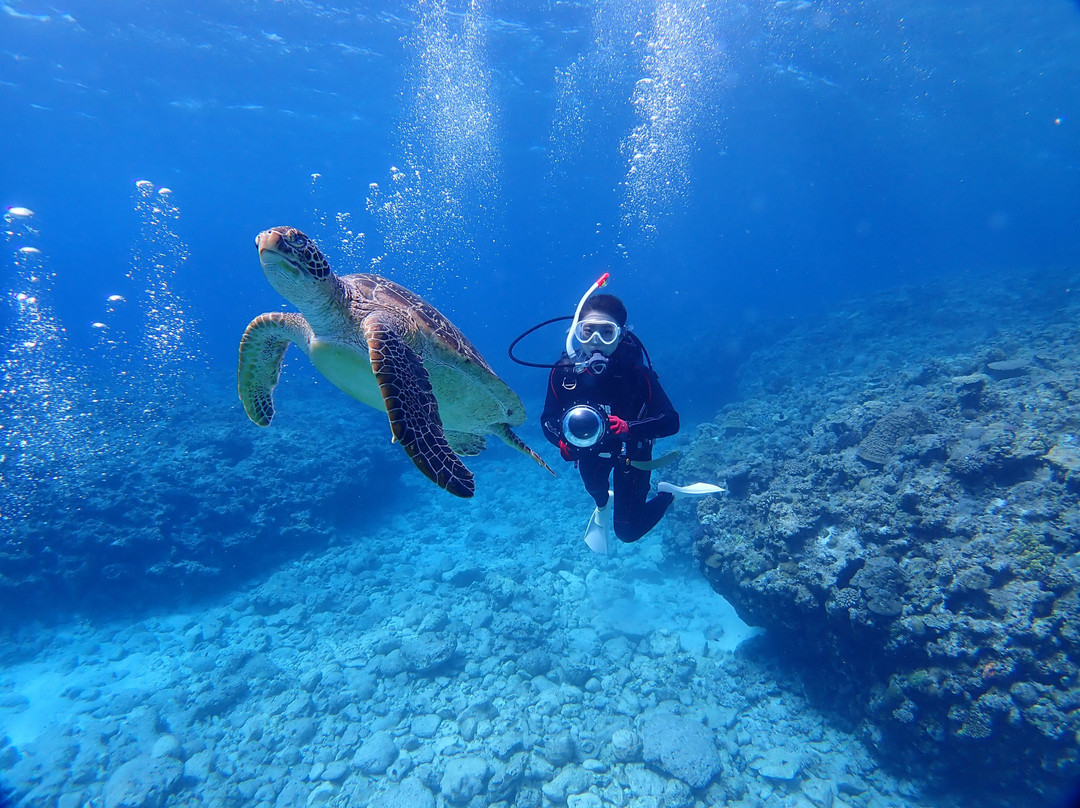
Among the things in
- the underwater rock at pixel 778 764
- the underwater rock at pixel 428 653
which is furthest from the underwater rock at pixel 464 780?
the underwater rock at pixel 778 764

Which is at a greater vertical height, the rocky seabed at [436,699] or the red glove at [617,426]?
the red glove at [617,426]

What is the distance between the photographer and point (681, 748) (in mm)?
5387

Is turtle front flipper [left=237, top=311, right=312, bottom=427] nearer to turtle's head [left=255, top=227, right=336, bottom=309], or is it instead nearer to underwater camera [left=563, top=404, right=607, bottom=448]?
turtle's head [left=255, top=227, right=336, bottom=309]

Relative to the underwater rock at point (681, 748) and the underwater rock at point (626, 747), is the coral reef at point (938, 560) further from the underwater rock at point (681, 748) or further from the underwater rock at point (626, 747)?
the underwater rock at point (626, 747)

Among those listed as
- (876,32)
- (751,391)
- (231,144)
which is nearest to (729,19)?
(876,32)

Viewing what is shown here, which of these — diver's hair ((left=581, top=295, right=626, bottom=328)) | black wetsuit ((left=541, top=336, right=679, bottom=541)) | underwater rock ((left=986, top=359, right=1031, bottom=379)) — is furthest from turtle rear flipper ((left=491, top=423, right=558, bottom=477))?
underwater rock ((left=986, top=359, right=1031, bottom=379))

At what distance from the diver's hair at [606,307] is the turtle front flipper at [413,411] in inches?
75.5

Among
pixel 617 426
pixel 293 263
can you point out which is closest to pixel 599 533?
pixel 617 426

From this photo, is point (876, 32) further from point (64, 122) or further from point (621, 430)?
point (64, 122)

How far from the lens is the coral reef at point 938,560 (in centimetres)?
394

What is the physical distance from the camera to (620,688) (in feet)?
21.7

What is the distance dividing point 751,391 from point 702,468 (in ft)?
21.9

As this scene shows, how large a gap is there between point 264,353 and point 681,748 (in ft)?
20.9

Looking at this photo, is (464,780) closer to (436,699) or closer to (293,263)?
(436,699)
